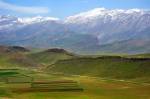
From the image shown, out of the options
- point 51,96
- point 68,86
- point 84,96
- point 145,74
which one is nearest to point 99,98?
point 84,96

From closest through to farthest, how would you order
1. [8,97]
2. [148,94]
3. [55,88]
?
[8,97]
[148,94]
[55,88]

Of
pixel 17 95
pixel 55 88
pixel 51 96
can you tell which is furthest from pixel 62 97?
pixel 55 88

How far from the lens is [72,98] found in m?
118

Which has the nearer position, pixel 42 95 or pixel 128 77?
pixel 42 95

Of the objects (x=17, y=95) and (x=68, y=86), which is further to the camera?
(x=68, y=86)

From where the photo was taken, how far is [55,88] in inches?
5738

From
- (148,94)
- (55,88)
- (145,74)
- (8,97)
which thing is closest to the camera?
(8,97)

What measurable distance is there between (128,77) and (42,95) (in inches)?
3243

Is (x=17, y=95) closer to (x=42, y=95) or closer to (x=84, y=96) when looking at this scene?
(x=42, y=95)

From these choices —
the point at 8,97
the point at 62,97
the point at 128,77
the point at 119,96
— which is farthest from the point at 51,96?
Answer: the point at 128,77

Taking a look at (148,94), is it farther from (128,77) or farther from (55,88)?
(128,77)

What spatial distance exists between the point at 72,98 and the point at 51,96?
7525mm

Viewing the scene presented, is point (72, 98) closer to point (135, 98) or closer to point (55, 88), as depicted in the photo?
point (135, 98)

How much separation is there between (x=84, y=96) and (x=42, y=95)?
12824 millimetres
